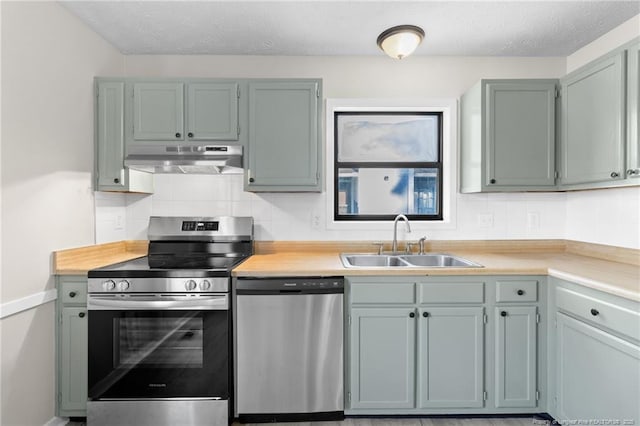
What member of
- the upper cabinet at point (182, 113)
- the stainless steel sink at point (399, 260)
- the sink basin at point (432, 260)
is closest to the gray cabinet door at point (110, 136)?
the upper cabinet at point (182, 113)

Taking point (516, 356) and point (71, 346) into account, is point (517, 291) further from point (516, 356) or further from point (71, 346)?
point (71, 346)

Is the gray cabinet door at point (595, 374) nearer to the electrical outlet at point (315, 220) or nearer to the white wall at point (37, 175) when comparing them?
the electrical outlet at point (315, 220)

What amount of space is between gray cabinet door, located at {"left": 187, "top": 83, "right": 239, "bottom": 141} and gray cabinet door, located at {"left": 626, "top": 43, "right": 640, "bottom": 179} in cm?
232

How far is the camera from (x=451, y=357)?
2105mm

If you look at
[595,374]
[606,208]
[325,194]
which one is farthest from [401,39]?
[595,374]

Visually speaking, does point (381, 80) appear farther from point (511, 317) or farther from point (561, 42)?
point (511, 317)

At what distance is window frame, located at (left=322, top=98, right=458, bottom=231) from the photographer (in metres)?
2.81

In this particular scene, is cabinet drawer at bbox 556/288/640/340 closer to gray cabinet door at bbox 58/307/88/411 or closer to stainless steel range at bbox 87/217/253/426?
stainless steel range at bbox 87/217/253/426

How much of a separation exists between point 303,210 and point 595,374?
79.5 inches

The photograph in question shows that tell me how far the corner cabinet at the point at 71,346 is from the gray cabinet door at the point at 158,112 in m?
1.05

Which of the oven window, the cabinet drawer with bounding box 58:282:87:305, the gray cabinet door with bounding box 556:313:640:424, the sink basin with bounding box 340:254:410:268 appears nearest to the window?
the sink basin with bounding box 340:254:410:268

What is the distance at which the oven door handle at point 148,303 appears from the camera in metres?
1.99

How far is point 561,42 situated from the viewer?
258 centimetres

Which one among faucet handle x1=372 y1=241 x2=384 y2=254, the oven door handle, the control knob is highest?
faucet handle x1=372 y1=241 x2=384 y2=254
